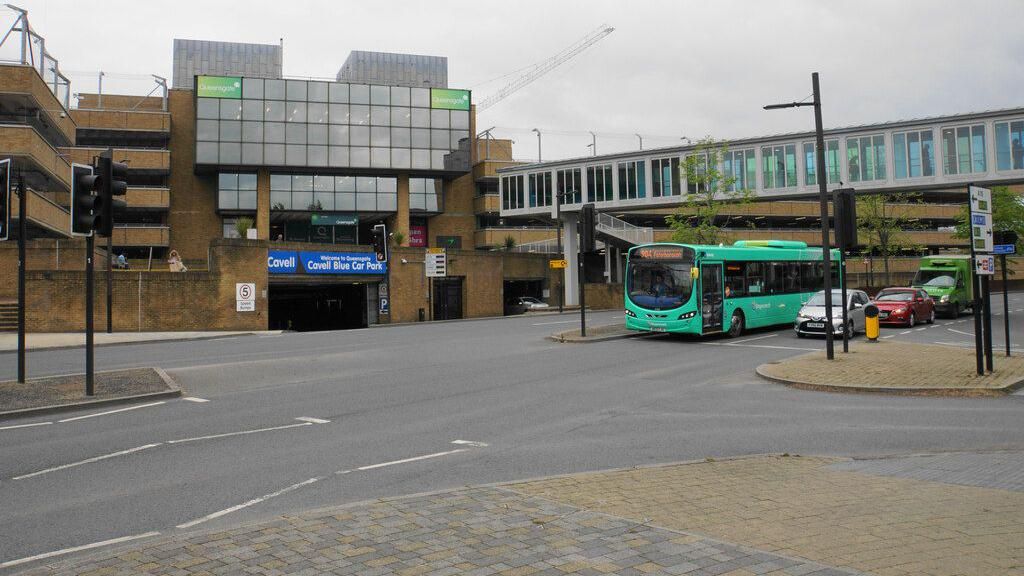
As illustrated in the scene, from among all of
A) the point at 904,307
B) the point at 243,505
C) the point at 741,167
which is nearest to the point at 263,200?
the point at 741,167

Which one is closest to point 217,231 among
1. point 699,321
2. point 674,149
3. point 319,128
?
point 319,128

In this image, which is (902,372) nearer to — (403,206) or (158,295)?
(158,295)

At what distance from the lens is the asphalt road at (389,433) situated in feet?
21.8

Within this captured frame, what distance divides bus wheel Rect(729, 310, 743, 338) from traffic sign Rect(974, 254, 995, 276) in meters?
10.4

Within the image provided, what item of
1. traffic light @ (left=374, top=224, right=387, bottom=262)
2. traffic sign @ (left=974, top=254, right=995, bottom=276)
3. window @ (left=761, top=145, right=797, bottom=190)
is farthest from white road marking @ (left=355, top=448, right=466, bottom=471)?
window @ (left=761, top=145, right=797, bottom=190)

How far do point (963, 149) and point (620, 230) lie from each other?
908 inches

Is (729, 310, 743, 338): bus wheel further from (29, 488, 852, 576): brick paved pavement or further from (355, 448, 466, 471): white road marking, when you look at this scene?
(29, 488, 852, 576): brick paved pavement

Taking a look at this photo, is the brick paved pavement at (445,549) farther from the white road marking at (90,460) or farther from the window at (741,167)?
the window at (741,167)

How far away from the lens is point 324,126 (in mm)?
56750

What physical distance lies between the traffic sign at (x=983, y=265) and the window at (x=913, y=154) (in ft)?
82.8

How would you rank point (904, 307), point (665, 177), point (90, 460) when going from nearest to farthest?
point (90, 460) → point (904, 307) → point (665, 177)

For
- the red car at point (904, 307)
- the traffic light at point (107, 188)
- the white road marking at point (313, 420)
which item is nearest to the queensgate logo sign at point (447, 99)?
the red car at point (904, 307)

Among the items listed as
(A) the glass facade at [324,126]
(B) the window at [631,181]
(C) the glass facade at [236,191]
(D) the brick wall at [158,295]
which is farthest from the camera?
(C) the glass facade at [236,191]

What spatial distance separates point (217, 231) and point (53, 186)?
1834cm
